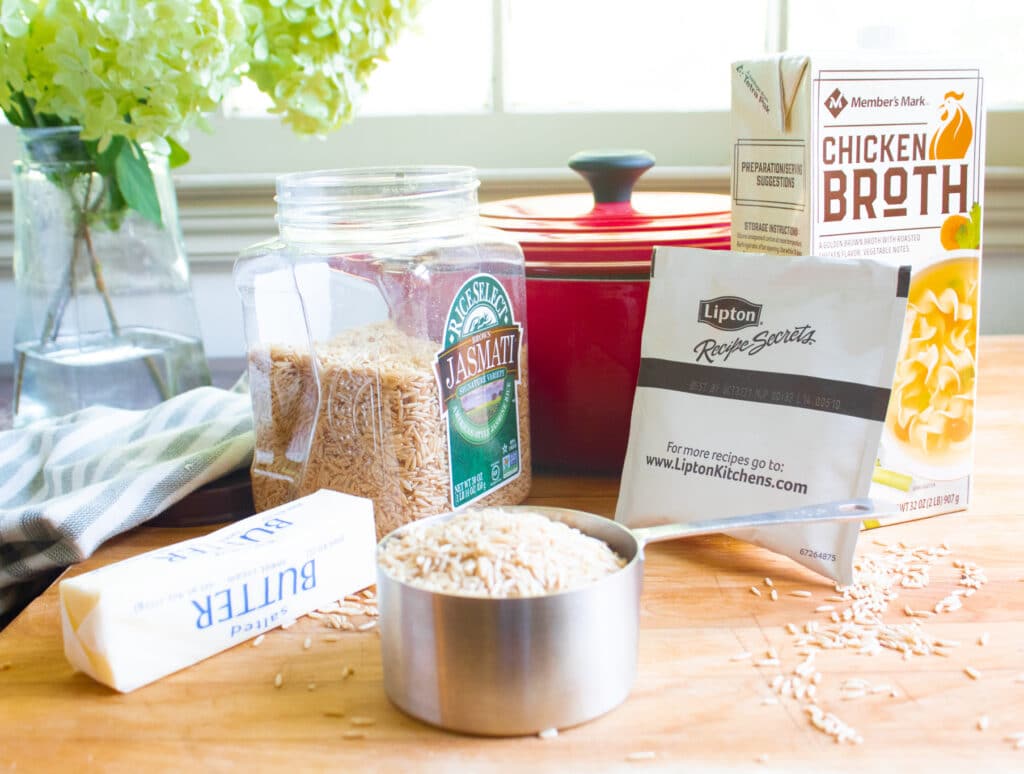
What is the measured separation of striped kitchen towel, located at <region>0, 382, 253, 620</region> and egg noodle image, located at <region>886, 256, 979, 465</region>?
523mm

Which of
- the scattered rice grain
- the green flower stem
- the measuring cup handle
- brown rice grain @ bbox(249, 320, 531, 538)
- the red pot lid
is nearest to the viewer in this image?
the scattered rice grain

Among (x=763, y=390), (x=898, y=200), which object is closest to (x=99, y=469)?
(x=763, y=390)

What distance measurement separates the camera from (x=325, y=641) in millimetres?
651

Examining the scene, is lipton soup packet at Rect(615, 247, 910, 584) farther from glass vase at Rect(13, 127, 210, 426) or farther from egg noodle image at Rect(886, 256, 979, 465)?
glass vase at Rect(13, 127, 210, 426)

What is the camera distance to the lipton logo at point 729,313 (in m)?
0.75

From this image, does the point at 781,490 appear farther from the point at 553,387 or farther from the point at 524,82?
the point at 524,82

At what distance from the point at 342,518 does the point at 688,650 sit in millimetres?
233

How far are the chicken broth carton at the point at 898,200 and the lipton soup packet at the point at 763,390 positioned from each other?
0.16ft

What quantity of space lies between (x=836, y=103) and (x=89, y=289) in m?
0.70

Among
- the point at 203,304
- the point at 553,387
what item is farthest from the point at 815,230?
the point at 203,304

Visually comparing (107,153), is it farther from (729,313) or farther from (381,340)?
(729,313)

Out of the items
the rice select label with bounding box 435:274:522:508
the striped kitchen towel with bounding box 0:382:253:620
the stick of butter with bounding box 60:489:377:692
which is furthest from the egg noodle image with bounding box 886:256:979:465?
the striped kitchen towel with bounding box 0:382:253:620

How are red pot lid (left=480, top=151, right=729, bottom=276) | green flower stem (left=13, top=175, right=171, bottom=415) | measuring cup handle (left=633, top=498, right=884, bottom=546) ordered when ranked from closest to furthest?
measuring cup handle (left=633, top=498, right=884, bottom=546) → red pot lid (left=480, top=151, right=729, bottom=276) → green flower stem (left=13, top=175, right=171, bottom=415)

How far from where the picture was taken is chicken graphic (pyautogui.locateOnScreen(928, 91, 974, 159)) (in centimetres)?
76
